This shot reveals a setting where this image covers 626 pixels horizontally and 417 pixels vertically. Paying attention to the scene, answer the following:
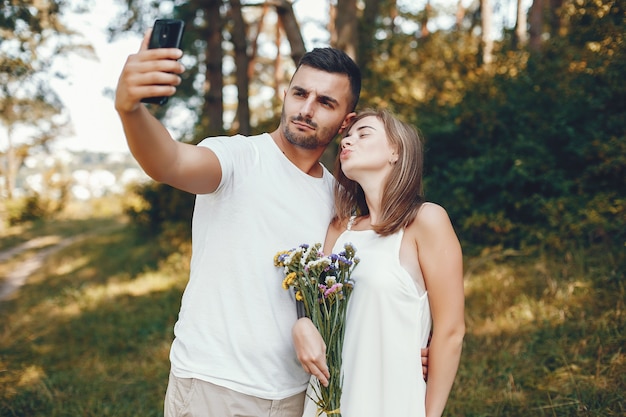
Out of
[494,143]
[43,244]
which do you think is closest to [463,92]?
[494,143]

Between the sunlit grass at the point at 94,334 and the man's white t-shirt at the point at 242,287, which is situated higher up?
the man's white t-shirt at the point at 242,287

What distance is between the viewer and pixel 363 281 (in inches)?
88.6

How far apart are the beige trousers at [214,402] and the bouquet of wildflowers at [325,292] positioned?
0.63 ft

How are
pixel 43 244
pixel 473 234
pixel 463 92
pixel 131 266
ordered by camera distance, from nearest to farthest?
pixel 473 234
pixel 463 92
pixel 131 266
pixel 43 244

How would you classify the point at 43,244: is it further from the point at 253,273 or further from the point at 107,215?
the point at 253,273

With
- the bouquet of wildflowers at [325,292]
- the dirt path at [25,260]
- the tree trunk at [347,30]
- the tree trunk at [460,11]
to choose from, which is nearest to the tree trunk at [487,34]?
the tree trunk at [347,30]

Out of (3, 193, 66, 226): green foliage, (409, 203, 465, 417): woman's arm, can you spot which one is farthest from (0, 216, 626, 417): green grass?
(3, 193, 66, 226): green foliage

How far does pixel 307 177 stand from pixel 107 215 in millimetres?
22894

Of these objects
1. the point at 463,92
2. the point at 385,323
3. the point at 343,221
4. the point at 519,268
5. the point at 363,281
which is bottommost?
the point at 519,268

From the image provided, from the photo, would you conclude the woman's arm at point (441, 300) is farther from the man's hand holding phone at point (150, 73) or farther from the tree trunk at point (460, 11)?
the tree trunk at point (460, 11)

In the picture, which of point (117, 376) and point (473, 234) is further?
point (473, 234)

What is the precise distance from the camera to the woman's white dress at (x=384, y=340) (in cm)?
220

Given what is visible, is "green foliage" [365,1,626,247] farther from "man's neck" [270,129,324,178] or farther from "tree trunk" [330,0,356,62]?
"man's neck" [270,129,324,178]

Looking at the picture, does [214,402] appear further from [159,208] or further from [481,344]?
[159,208]
